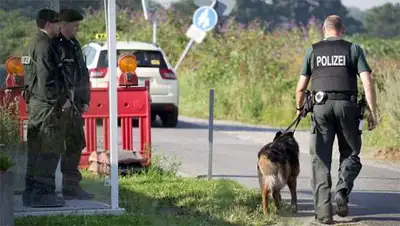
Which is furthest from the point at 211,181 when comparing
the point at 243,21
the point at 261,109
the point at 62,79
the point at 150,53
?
the point at 243,21

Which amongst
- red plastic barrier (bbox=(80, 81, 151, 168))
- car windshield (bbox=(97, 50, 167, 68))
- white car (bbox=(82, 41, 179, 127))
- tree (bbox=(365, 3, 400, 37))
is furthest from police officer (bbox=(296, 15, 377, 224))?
car windshield (bbox=(97, 50, 167, 68))

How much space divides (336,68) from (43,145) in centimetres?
281

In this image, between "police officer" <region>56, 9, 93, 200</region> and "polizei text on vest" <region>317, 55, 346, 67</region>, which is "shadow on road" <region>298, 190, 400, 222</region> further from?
"police officer" <region>56, 9, 93, 200</region>

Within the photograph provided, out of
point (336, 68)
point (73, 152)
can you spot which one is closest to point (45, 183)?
point (73, 152)

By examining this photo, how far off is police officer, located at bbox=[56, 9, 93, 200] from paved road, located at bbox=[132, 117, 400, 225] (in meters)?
2.28

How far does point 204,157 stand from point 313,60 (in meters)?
5.75

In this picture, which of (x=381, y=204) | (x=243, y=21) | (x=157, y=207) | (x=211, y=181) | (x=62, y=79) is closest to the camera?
(x=62, y=79)

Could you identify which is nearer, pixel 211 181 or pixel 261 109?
pixel 211 181

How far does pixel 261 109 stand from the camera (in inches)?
904

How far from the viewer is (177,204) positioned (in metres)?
10.2

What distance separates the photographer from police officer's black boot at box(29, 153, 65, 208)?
931 centimetres

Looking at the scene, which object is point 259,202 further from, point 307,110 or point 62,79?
point 62,79

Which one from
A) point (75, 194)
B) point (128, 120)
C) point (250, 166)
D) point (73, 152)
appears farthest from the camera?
point (250, 166)

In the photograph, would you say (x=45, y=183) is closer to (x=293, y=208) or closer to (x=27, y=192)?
(x=27, y=192)
